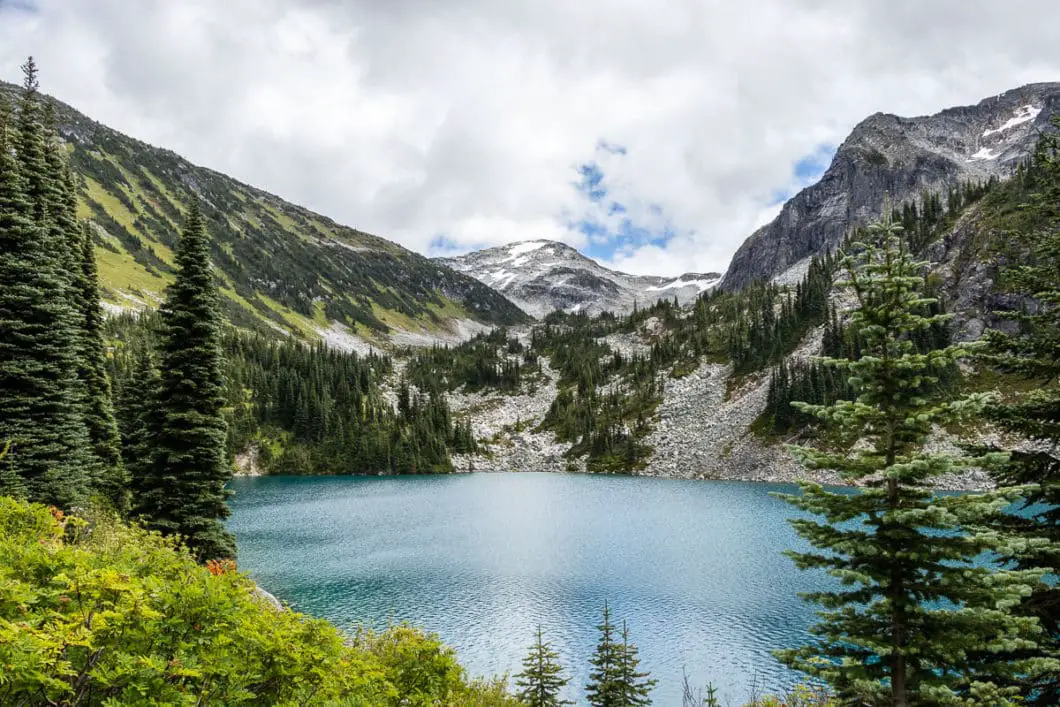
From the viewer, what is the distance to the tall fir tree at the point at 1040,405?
10648mm

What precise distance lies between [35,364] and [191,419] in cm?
603

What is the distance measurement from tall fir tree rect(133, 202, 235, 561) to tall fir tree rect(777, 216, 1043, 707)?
84.7 feet

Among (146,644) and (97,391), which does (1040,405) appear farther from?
(97,391)

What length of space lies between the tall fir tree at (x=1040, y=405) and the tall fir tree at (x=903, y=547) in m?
1.46

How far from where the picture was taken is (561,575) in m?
41.8

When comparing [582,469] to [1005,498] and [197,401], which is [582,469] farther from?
[1005,498]

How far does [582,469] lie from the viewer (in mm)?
140625

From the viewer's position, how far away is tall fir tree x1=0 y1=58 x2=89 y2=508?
2123 cm

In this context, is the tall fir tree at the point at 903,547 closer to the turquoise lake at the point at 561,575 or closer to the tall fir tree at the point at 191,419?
the turquoise lake at the point at 561,575

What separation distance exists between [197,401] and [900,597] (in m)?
28.1

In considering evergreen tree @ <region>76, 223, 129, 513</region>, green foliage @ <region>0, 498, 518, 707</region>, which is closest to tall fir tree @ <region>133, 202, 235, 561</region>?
evergreen tree @ <region>76, 223, 129, 513</region>

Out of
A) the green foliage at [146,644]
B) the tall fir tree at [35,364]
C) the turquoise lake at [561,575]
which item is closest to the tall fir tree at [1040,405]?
the green foliage at [146,644]

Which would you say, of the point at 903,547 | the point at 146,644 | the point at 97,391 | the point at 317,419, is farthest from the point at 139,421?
the point at 317,419

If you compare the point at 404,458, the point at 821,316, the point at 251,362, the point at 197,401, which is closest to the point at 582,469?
the point at 404,458
